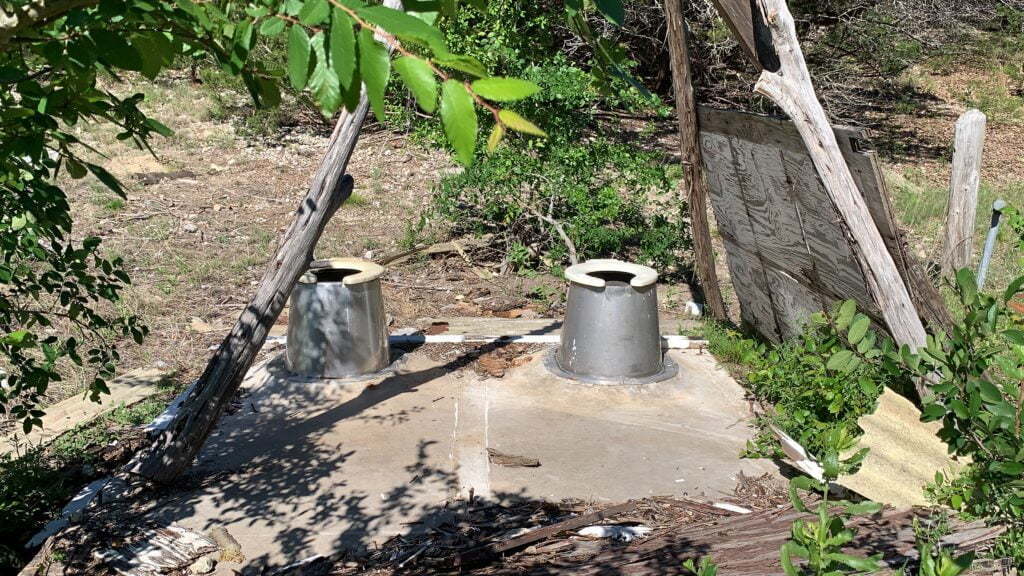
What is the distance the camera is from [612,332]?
225 inches

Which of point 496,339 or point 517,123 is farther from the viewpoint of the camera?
point 496,339

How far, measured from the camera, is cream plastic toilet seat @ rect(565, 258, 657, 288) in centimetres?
567

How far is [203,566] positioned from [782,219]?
11.2 ft

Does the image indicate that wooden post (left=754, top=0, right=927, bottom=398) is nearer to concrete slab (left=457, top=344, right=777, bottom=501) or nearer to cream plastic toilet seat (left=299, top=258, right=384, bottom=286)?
concrete slab (left=457, top=344, right=777, bottom=501)

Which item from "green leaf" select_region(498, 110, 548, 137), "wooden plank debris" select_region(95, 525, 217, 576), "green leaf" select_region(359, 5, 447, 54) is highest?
"green leaf" select_region(359, 5, 447, 54)

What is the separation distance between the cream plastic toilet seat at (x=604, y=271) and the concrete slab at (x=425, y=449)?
2.10 ft

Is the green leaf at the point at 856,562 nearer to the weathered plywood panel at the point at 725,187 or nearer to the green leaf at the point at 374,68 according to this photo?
the green leaf at the point at 374,68

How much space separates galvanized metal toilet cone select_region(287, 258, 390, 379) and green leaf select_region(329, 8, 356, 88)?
445 cm

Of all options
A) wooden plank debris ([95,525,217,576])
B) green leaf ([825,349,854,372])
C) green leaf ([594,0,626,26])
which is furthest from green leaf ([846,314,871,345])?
wooden plank debris ([95,525,217,576])

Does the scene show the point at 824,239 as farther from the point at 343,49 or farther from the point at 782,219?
the point at 343,49

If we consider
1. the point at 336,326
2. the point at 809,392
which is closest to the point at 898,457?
the point at 809,392

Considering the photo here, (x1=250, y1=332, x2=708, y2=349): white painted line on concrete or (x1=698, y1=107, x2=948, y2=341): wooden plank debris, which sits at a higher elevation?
(x1=698, y1=107, x2=948, y2=341): wooden plank debris

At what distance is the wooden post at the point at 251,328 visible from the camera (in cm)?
435

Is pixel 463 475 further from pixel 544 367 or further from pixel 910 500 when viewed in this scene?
pixel 910 500
